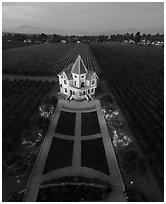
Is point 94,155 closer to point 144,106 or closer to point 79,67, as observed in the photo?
point 144,106

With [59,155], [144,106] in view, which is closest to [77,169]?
[59,155]

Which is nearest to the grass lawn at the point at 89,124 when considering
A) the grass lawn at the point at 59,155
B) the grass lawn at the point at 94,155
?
the grass lawn at the point at 94,155

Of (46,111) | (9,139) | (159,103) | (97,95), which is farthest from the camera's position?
(97,95)

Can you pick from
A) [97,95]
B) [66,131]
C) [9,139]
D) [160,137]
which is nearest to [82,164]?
[66,131]

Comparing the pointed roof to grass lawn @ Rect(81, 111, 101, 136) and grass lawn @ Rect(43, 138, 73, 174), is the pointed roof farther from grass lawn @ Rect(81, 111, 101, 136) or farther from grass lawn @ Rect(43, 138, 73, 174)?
grass lawn @ Rect(43, 138, 73, 174)

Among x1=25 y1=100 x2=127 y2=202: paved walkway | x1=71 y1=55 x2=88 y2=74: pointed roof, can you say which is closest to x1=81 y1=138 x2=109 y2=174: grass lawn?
x1=25 y1=100 x2=127 y2=202: paved walkway

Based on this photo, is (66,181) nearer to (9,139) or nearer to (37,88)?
(9,139)

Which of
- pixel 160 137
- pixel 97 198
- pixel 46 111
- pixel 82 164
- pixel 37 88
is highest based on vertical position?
pixel 37 88
